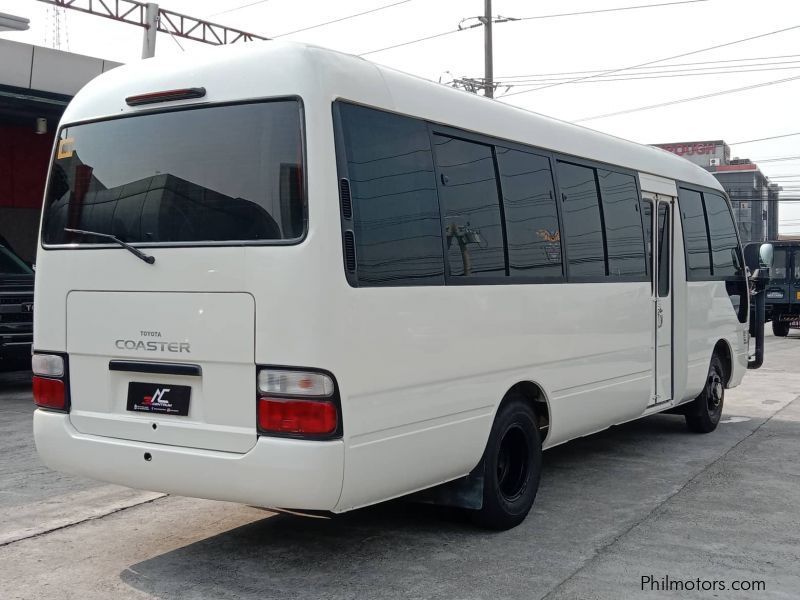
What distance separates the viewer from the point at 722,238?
9742 mm

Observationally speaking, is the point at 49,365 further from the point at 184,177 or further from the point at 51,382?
the point at 184,177

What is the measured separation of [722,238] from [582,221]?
355 cm

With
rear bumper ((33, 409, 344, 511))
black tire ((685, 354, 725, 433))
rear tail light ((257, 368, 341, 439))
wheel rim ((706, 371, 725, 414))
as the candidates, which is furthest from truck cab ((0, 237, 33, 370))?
rear tail light ((257, 368, 341, 439))

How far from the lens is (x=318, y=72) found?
4.52 meters

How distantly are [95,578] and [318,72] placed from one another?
284cm

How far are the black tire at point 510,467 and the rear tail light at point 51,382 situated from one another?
2419 mm

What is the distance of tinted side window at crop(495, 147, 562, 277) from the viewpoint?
19.4 feet

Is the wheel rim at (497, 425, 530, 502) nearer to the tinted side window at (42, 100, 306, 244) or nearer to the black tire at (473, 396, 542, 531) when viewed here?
the black tire at (473, 396, 542, 531)

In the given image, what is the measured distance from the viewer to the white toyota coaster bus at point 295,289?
173 inches

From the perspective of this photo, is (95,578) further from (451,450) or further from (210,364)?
(451,450)

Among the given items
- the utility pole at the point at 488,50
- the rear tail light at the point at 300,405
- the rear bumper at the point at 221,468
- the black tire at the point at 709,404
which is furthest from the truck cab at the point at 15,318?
the utility pole at the point at 488,50

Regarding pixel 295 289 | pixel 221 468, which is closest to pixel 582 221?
pixel 295 289

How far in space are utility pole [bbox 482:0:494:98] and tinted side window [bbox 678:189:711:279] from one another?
18085mm

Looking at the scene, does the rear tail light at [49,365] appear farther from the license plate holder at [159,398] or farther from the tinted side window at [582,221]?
the tinted side window at [582,221]
